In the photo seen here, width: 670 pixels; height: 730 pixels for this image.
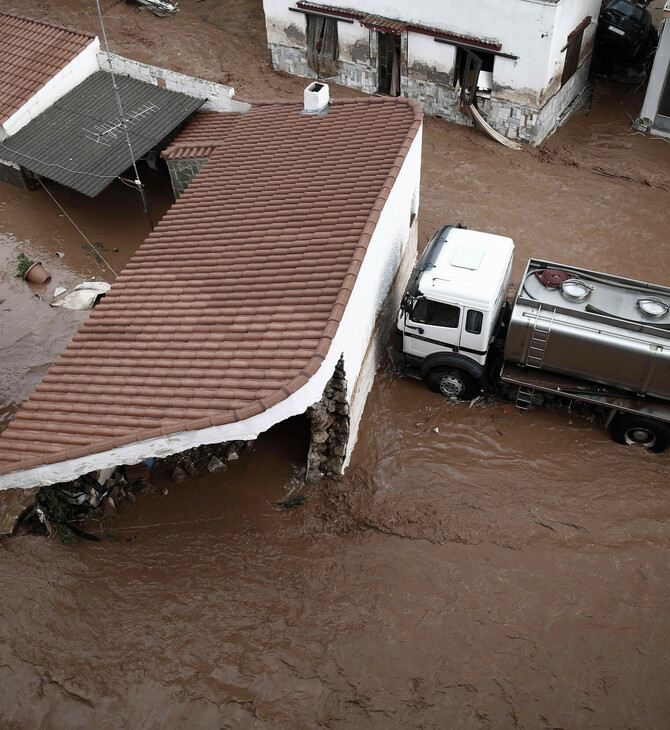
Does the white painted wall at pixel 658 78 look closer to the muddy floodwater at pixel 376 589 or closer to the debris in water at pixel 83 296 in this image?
the muddy floodwater at pixel 376 589

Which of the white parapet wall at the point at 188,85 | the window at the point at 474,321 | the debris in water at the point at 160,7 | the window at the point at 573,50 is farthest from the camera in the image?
the debris in water at the point at 160,7

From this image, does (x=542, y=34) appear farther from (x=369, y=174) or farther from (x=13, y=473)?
(x=13, y=473)

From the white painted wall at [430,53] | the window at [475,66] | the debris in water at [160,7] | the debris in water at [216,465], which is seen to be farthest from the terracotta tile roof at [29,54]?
the debris in water at [216,465]

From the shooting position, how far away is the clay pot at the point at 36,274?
49.4ft

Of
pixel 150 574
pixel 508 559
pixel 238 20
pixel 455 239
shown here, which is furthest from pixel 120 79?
pixel 508 559

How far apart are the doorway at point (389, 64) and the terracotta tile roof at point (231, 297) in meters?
6.98

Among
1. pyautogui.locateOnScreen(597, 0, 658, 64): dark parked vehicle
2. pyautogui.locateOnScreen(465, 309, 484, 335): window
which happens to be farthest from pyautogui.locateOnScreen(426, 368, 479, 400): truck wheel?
pyautogui.locateOnScreen(597, 0, 658, 64): dark parked vehicle

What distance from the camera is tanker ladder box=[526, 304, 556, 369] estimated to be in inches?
412

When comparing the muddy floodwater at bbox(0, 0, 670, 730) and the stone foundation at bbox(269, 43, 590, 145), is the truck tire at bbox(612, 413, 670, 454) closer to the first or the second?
the muddy floodwater at bbox(0, 0, 670, 730)

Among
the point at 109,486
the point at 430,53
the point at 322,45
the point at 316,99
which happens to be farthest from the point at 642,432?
the point at 322,45

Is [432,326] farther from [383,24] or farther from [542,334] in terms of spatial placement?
[383,24]

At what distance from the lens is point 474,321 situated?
430 inches

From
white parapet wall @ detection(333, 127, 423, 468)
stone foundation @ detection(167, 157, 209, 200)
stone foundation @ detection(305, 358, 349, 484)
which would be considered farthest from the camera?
stone foundation @ detection(167, 157, 209, 200)

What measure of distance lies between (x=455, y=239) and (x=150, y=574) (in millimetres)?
7698
